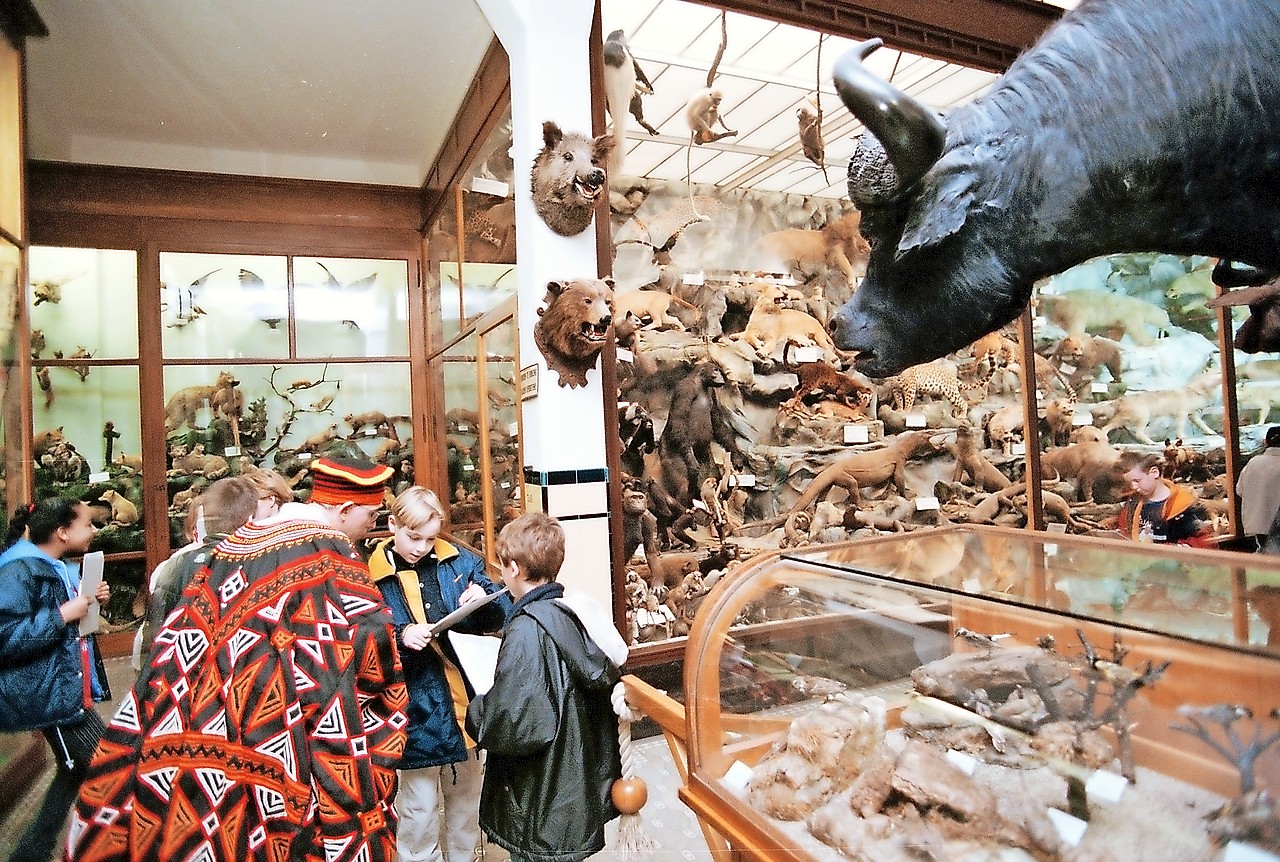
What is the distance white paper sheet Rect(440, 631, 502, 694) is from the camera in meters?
1.97

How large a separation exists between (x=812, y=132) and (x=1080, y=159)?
4514 millimetres

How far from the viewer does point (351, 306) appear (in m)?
5.80

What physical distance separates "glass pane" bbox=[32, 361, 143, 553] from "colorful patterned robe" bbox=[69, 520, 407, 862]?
3576 millimetres

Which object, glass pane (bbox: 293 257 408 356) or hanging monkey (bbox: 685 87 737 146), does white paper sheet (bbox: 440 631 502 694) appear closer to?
hanging monkey (bbox: 685 87 737 146)

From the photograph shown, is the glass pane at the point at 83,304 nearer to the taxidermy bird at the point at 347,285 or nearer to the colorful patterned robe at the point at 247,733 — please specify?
the taxidermy bird at the point at 347,285

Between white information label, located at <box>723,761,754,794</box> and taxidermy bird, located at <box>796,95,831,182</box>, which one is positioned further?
taxidermy bird, located at <box>796,95,831,182</box>

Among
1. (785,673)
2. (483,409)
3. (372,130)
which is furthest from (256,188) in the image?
(785,673)

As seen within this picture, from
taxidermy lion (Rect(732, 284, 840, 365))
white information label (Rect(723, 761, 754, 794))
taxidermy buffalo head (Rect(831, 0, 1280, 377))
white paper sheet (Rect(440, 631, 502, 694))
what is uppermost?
taxidermy lion (Rect(732, 284, 840, 365))

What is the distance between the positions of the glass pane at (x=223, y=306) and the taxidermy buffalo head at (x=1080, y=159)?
544cm

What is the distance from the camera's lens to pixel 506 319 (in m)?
4.12

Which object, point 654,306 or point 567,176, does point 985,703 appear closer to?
point 567,176

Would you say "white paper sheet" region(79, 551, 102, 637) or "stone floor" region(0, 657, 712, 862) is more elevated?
"white paper sheet" region(79, 551, 102, 637)

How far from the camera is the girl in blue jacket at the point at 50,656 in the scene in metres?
2.33

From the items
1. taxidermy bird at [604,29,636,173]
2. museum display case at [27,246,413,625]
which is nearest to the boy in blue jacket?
taxidermy bird at [604,29,636,173]
